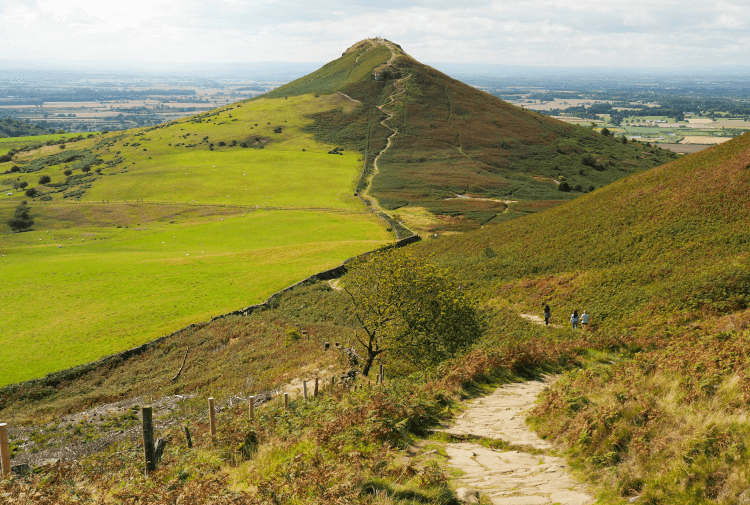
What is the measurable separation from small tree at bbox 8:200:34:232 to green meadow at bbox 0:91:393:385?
6.24ft

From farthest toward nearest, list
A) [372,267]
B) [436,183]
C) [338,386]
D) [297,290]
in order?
[436,183] → [297,290] → [372,267] → [338,386]

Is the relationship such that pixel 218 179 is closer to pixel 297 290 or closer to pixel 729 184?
pixel 297 290

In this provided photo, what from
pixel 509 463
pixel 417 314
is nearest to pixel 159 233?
pixel 417 314

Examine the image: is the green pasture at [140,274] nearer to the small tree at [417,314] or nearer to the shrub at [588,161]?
the small tree at [417,314]

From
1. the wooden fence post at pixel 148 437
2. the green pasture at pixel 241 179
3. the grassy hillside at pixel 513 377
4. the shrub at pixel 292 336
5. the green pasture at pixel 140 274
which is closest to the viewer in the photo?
the grassy hillside at pixel 513 377

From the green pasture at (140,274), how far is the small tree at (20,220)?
3.43m

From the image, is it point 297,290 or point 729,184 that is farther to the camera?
point 297,290

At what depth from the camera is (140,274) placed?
6134 centimetres

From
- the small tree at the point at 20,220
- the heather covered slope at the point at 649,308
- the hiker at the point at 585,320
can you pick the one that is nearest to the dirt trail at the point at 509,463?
the heather covered slope at the point at 649,308

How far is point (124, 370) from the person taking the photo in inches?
1532

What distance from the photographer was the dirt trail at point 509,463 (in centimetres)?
1138

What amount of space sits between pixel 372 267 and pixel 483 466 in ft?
66.3

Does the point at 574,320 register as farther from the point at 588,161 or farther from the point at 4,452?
the point at 588,161

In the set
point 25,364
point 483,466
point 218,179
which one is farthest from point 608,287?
point 218,179
